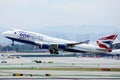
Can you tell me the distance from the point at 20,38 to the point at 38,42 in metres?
4.82

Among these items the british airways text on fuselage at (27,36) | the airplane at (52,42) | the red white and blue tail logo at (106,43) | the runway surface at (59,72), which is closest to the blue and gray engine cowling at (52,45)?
the airplane at (52,42)

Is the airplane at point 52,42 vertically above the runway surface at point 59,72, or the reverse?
the airplane at point 52,42

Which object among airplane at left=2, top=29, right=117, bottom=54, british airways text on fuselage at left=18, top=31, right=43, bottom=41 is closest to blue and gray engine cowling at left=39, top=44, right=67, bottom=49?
airplane at left=2, top=29, right=117, bottom=54

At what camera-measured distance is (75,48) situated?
121625 mm

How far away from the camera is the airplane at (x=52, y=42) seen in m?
112

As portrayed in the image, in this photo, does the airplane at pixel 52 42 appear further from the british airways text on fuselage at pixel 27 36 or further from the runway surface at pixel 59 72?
the runway surface at pixel 59 72

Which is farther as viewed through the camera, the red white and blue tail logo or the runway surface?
the red white and blue tail logo

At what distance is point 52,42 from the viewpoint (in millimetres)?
116375

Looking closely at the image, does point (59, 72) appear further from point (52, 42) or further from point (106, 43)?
point (106, 43)

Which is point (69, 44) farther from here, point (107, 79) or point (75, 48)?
point (107, 79)

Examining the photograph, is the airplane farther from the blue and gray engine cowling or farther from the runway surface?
the runway surface

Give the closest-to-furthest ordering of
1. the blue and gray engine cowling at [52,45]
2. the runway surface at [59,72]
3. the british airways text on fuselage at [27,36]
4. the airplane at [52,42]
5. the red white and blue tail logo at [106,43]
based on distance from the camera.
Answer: the runway surface at [59,72] < the british airways text on fuselage at [27,36] < the airplane at [52,42] < the blue and gray engine cowling at [52,45] < the red white and blue tail logo at [106,43]

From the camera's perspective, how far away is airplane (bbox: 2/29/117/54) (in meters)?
112

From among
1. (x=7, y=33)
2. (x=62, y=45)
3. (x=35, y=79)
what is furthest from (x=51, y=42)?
(x=35, y=79)
